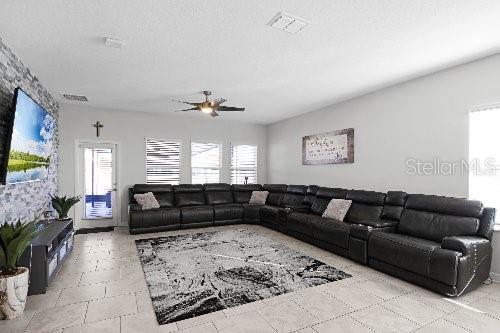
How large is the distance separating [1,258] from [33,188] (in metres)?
1.77

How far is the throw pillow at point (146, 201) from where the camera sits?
574cm

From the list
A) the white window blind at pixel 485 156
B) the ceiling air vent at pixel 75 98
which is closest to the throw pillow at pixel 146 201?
the ceiling air vent at pixel 75 98

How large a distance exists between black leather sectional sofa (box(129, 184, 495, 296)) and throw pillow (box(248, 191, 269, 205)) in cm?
15

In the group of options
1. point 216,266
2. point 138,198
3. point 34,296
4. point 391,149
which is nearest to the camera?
point 34,296

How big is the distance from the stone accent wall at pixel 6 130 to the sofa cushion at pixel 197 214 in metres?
2.46

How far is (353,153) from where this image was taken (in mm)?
5227

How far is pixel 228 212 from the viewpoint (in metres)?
6.26

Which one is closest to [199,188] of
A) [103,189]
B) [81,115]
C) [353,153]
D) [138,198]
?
[138,198]

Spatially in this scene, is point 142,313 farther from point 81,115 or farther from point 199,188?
point 81,115

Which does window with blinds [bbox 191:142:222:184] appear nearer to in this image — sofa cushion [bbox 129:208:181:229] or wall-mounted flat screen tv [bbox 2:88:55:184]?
sofa cushion [bbox 129:208:181:229]

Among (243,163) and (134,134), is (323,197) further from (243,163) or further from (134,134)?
(134,134)

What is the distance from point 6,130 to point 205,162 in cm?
460

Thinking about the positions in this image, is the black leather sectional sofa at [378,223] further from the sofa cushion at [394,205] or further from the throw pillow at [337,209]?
the throw pillow at [337,209]

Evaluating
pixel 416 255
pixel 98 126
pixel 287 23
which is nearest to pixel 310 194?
pixel 416 255
